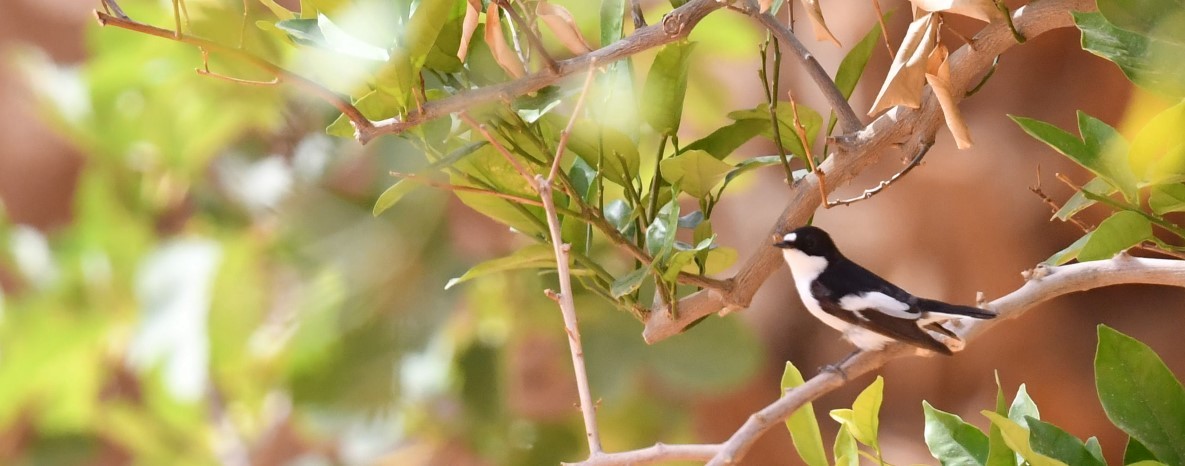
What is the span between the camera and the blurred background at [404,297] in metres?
1.32

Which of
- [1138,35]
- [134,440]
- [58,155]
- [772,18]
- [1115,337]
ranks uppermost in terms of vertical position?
[58,155]

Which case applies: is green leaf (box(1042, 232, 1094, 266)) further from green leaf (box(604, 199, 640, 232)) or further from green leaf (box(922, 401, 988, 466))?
A: green leaf (box(604, 199, 640, 232))

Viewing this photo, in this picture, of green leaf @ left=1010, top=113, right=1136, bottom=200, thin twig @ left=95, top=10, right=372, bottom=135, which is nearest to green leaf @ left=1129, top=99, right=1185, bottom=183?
green leaf @ left=1010, top=113, right=1136, bottom=200

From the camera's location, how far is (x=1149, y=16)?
42 centimetres

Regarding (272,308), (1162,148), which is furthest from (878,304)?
(272,308)

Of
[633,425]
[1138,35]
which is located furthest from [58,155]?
[1138,35]

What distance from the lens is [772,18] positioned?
1.72ft

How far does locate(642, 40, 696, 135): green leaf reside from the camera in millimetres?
555

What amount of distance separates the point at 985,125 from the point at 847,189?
233mm

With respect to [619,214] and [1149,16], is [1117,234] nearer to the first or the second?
[1149,16]

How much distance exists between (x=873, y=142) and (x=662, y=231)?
12 centimetres

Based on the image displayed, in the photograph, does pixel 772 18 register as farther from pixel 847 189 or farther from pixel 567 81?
pixel 847 189

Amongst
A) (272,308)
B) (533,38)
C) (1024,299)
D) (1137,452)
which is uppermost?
(272,308)

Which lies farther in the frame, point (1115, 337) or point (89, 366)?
point (89, 366)
